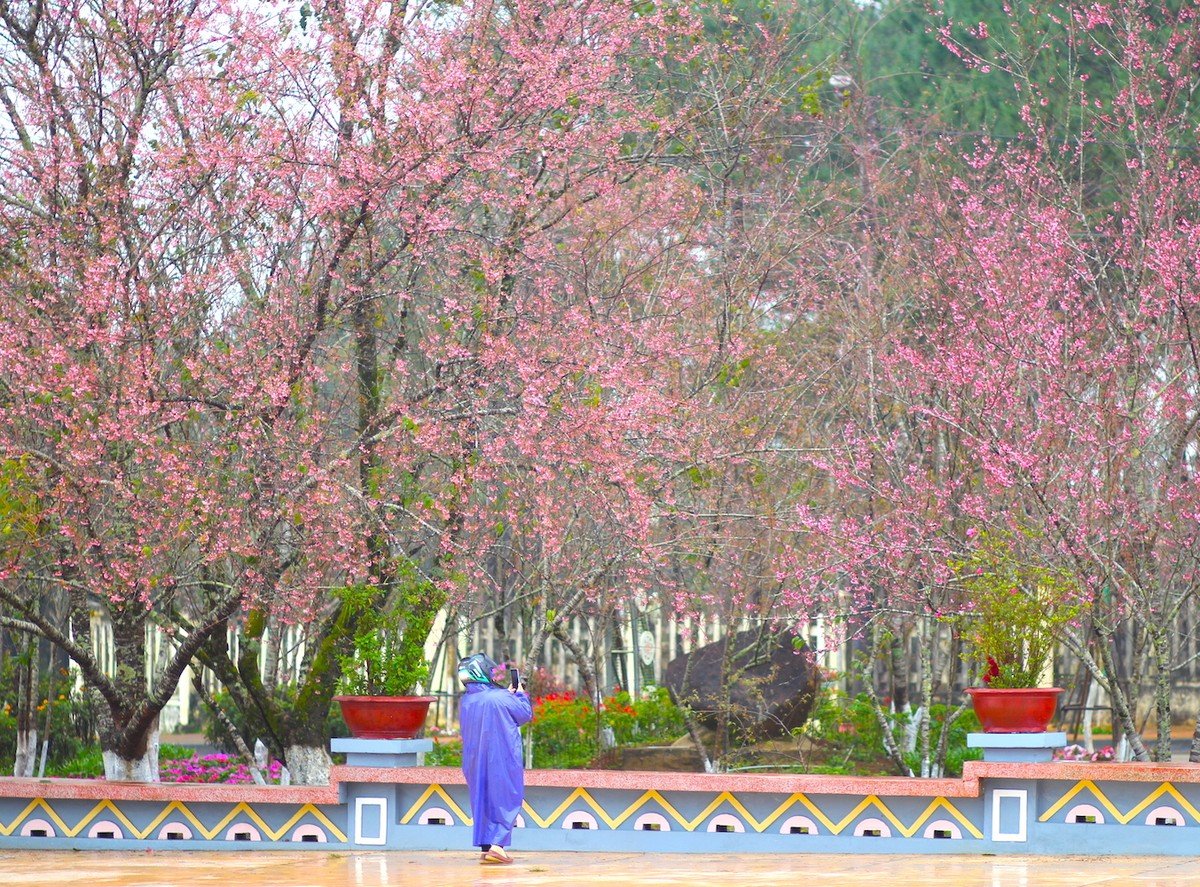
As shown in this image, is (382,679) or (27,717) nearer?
(382,679)

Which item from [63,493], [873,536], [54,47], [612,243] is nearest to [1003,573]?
[873,536]

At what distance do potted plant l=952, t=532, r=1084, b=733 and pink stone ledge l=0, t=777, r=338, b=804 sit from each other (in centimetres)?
457

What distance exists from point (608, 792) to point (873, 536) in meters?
2.92

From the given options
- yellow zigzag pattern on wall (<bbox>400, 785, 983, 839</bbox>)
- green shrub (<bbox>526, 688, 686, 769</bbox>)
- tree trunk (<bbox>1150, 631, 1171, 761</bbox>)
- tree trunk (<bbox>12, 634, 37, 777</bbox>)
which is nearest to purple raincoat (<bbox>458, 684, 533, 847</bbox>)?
yellow zigzag pattern on wall (<bbox>400, 785, 983, 839</bbox>)

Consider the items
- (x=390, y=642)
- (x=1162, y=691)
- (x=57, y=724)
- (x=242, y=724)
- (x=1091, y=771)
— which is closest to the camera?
(x=1091, y=771)

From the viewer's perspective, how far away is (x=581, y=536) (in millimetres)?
12922

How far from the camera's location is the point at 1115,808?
10156 mm

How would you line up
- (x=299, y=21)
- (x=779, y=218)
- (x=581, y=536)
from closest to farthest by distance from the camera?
(x=299, y=21) < (x=581, y=536) < (x=779, y=218)

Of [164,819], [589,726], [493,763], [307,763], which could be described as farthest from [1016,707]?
[164,819]

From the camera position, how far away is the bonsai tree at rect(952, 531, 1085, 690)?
411 inches

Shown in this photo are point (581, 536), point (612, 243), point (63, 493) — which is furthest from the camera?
point (612, 243)

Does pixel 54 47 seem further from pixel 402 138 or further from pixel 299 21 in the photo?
pixel 402 138

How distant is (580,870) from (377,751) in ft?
6.81

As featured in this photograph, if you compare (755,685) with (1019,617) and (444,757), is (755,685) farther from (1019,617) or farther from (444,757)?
(1019,617)
